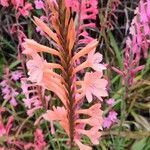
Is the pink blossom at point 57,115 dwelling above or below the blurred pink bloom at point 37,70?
below

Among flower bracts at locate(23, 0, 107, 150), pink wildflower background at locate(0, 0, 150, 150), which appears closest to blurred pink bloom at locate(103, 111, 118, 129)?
pink wildflower background at locate(0, 0, 150, 150)

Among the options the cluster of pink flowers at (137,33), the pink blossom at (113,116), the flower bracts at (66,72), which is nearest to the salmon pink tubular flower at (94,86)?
the flower bracts at (66,72)

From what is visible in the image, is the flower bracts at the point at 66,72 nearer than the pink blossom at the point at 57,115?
Yes

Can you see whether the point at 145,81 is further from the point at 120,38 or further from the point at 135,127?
the point at 120,38

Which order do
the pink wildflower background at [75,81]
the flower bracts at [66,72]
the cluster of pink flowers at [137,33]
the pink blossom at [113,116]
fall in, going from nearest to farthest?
the flower bracts at [66,72], the pink wildflower background at [75,81], the cluster of pink flowers at [137,33], the pink blossom at [113,116]

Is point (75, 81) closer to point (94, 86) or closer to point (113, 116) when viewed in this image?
point (94, 86)

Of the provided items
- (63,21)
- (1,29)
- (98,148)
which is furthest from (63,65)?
(1,29)

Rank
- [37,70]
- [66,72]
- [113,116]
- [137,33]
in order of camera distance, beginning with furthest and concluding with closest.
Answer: [113,116] < [137,33] < [37,70] < [66,72]

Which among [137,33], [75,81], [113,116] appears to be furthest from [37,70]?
[113,116]

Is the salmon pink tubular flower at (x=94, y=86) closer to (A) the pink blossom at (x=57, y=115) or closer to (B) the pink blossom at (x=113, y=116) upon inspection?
(A) the pink blossom at (x=57, y=115)
